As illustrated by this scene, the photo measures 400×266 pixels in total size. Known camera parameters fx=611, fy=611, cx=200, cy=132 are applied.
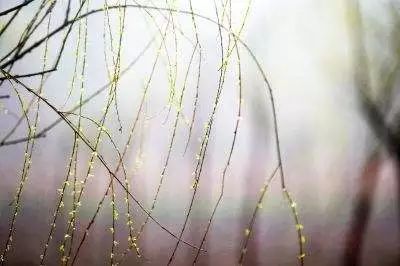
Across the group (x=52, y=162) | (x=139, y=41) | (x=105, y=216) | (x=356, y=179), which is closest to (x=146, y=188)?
(x=105, y=216)

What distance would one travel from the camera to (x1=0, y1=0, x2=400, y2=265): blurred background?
1329mm

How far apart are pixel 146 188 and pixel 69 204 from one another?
0.58 feet

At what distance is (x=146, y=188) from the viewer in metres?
1.35

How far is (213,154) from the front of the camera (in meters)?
1.35

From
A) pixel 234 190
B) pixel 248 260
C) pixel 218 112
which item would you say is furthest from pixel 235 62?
pixel 248 260

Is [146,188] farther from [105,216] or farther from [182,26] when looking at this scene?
[182,26]

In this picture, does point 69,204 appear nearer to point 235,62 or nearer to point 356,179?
point 235,62

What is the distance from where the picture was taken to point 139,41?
132cm

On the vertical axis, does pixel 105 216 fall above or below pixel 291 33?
below

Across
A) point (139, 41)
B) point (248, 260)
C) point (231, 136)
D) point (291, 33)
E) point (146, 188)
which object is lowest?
point (248, 260)

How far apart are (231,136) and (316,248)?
0.31 m

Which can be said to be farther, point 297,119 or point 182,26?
point 297,119

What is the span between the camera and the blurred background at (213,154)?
1.33 m

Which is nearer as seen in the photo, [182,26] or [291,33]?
[182,26]
